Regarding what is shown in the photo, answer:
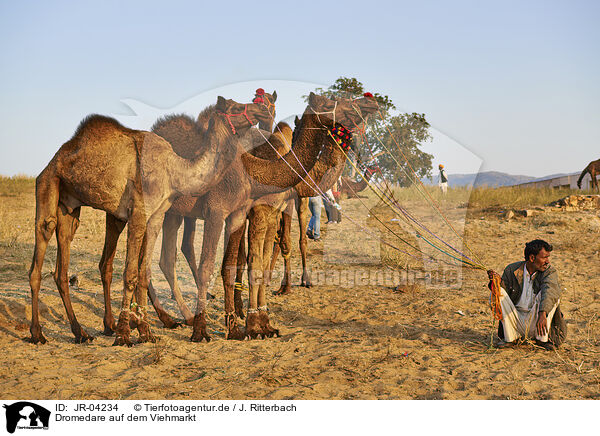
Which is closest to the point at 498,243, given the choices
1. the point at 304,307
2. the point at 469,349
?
the point at 304,307

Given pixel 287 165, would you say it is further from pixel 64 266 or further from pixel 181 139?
pixel 64 266

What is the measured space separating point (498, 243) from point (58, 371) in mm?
11726

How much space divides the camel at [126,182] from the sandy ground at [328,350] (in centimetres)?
74

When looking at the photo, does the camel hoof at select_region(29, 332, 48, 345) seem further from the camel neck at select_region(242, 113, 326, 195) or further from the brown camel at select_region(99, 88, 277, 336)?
the camel neck at select_region(242, 113, 326, 195)

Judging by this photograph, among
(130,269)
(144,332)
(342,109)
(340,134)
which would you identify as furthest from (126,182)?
(342,109)

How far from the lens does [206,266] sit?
6.39 m

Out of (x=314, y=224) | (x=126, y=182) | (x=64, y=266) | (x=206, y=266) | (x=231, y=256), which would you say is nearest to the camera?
(x=126, y=182)

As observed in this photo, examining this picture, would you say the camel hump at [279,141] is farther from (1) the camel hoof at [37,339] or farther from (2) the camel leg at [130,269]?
(1) the camel hoof at [37,339]

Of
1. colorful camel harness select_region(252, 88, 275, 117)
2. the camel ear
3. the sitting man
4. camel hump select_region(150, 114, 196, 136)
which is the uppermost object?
colorful camel harness select_region(252, 88, 275, 117)

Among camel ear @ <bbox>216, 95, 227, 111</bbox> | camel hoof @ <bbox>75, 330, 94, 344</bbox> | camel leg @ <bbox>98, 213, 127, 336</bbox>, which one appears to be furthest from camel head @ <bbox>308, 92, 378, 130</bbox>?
camel hoof @ <bbox>75, 330, 94, 344</bbox>
